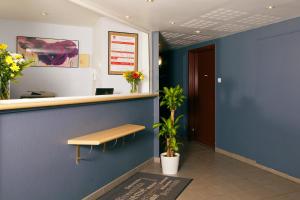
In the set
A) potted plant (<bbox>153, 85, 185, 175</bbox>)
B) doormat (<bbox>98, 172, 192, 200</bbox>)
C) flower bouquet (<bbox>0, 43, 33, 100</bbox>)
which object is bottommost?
doormat (<bbox>98, 172, 192, 200</bbox>)

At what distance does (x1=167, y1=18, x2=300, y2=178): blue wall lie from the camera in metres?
3.90

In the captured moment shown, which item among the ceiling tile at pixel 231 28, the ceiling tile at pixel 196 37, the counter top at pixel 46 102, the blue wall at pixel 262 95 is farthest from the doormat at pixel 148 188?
the ceiling tile at pixel 196 37

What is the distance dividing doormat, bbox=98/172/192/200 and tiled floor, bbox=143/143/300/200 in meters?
0.14

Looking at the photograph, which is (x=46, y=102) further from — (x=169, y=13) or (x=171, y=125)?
(x=171, y=125)

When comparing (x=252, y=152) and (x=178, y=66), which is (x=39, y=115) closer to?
(x=252, y=152)

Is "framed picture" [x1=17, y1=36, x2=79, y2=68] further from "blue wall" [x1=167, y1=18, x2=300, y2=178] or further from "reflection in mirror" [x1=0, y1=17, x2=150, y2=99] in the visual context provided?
"blue wall" [x1=167, y1=18, x2=300, y2=178]

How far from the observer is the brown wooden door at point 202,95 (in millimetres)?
5941

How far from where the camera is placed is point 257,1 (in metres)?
3.12

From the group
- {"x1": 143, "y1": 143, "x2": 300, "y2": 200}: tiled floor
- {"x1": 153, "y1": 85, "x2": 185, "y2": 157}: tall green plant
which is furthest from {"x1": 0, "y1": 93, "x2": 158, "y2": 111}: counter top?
{"x1": 143, "y1": 143, "x2": 300, "y2": 200}: tiled floor

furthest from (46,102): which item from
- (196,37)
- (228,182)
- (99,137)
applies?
(196,37)

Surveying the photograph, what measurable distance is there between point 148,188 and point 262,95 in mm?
2439

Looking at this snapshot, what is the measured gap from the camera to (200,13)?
3.65 metres

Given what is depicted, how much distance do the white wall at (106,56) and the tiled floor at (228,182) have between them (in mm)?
1461

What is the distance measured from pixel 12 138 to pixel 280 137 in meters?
3.67
